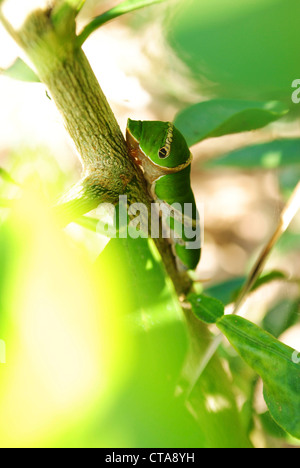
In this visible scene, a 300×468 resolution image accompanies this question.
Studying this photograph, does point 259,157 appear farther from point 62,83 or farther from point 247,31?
point 62,83

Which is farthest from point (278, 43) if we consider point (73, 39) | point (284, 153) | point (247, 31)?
point (73, 39)

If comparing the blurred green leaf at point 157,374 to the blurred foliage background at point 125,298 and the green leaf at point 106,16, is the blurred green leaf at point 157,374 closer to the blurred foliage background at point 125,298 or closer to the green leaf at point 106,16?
the blurred foliage background at point 125,298

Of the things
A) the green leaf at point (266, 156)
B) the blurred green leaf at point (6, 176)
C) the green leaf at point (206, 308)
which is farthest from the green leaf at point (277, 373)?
the green leaf at point (266, 156)

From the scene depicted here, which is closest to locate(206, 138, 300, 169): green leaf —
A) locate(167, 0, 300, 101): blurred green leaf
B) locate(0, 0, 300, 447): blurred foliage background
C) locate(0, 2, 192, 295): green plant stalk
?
locate(0, 0, 300, 447): blurred foliage background

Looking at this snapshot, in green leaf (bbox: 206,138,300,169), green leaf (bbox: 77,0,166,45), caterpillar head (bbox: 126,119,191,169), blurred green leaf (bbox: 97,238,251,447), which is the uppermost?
green leaf (bbox: 77,0,166,45)

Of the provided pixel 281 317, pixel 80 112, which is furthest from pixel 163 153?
pixel 281 317

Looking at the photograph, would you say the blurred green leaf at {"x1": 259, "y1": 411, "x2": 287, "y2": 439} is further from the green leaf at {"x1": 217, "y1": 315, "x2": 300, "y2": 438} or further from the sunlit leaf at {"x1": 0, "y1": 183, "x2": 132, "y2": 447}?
the sunlit leaf at {"x1": 0, "y1": 183, "x2": 132, "y2": 447}
